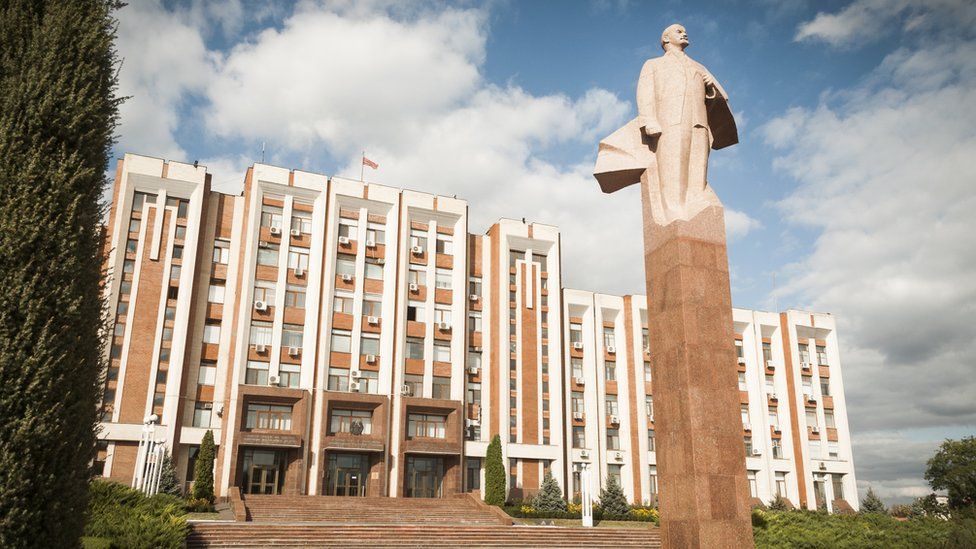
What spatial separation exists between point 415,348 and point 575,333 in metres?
12.1

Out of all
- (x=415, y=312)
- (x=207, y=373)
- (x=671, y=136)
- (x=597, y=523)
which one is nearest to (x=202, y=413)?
(x=207, y=373)

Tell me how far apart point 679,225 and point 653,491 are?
3638cm

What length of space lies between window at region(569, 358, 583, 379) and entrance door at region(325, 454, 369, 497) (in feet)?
47.7

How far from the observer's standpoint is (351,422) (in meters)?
35.7

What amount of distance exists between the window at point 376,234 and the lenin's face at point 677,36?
2745cm

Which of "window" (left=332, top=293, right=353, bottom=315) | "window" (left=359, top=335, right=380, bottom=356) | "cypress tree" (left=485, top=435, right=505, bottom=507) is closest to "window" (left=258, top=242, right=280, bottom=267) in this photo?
"window" (left=332, top=293, right=353, bottom=315)

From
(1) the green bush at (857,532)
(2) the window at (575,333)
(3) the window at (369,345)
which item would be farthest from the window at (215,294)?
(1) the green bush at (857,532)

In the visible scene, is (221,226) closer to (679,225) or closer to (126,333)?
(126,333)

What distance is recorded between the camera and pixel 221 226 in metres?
37.2

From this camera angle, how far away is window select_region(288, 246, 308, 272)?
3712 cm

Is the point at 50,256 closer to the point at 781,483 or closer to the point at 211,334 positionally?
the point at 211,334

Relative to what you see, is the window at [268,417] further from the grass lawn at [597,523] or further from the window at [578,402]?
the window at [578,402]

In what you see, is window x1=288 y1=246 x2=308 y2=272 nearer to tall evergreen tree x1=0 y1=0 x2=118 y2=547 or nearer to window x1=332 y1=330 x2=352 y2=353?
window x1=332 y1=330 x2=352 y2=353

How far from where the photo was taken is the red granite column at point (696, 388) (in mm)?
10617
